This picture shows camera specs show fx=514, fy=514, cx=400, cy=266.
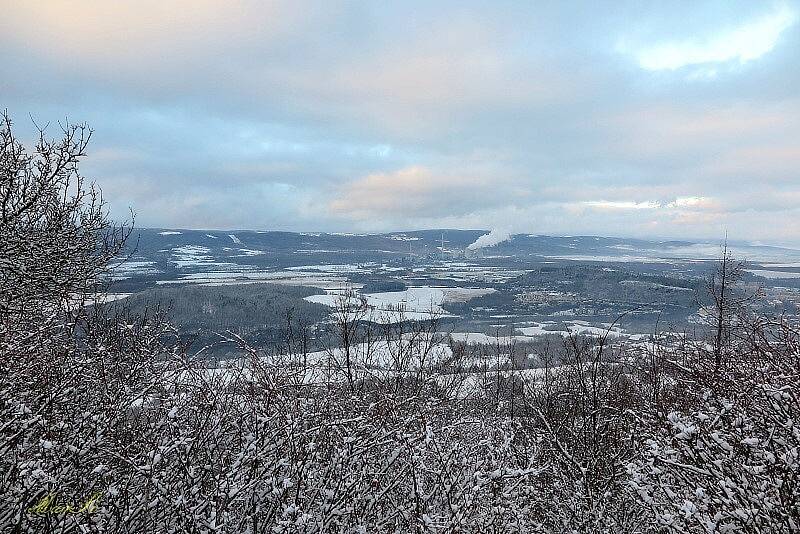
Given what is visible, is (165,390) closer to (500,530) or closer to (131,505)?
(131,505)

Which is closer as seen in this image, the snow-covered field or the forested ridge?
the forested ridge

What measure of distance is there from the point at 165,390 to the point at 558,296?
3858 inches

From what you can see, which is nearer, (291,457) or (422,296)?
(291,457)
